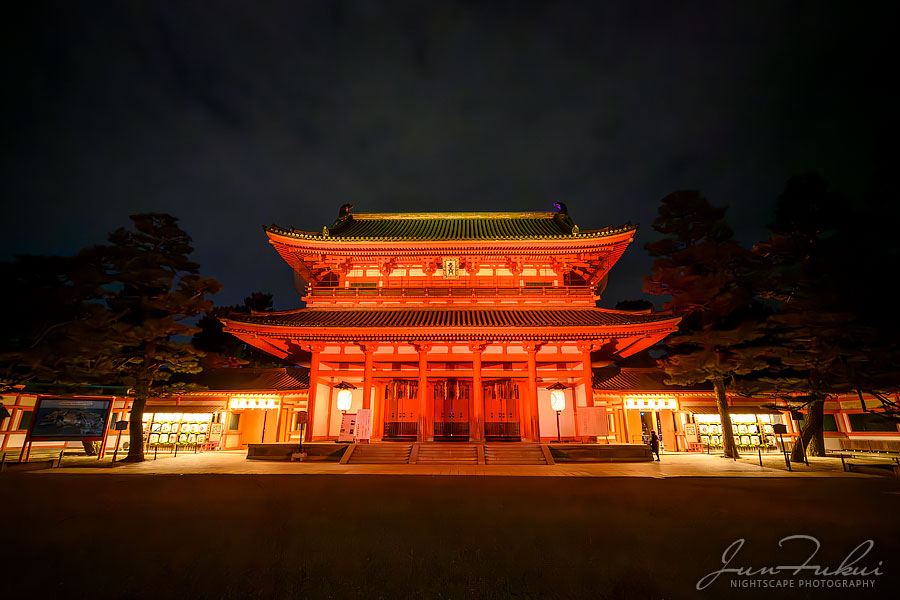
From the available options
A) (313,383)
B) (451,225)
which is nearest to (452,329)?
(313,383)

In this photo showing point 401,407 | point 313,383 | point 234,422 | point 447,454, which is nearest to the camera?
point 447,454

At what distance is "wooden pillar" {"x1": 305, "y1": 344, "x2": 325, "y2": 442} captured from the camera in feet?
56.7

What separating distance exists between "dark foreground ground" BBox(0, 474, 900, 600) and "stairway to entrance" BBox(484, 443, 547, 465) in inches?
297

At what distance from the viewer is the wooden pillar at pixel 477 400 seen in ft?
55.5

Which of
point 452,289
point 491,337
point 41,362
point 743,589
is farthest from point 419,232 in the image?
point 743,589

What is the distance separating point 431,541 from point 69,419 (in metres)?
17.1

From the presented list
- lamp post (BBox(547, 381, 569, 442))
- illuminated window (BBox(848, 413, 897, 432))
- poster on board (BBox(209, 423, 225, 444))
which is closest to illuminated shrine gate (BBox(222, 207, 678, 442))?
lamp post (BBox(547, 381, 569, 442))

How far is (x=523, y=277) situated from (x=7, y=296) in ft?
64.8

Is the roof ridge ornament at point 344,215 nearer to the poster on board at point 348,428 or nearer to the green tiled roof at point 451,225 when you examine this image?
the green tiled roof at point 451,225

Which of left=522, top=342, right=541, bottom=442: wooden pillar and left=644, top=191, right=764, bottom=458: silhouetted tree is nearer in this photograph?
left=644, top=191, right=764, bottom=458: silhouetted tree

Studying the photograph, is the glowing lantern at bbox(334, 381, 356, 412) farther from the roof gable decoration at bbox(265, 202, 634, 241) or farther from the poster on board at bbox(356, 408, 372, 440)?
the roof gable decoration at bbox(265, 202, 634, 241)

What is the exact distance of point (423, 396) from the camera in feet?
57.8

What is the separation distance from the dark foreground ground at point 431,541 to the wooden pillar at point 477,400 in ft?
30.1

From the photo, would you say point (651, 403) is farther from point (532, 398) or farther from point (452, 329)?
point (452, 329)
